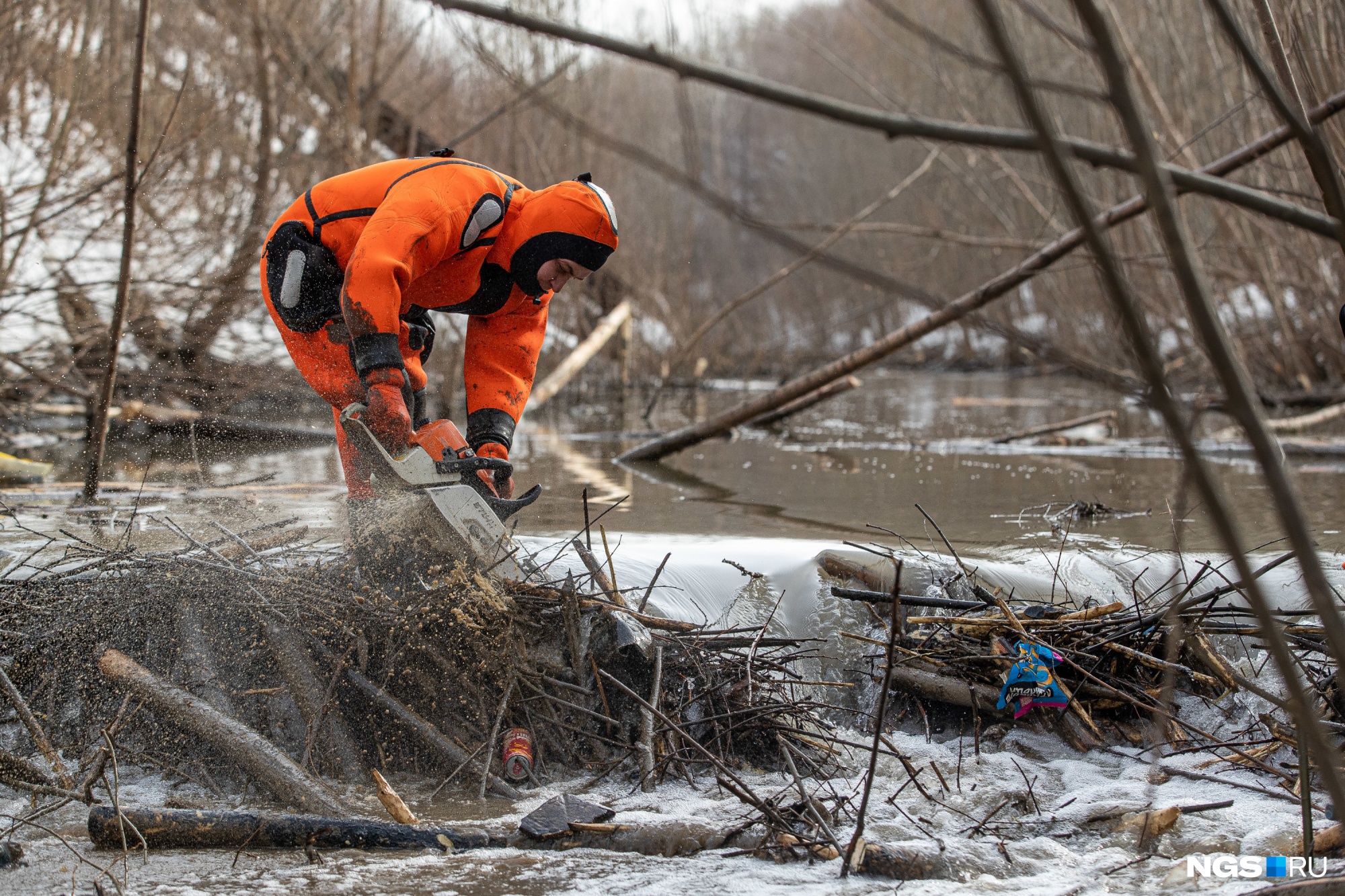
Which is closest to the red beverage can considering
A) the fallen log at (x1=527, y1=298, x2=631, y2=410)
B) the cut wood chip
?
the cut wood chip

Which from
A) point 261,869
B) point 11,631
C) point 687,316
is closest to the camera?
point 261,869

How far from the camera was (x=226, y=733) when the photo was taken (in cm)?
243

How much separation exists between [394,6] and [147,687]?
1029 centimetres

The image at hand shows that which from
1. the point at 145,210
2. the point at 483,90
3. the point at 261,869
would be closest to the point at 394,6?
the point at 483,90

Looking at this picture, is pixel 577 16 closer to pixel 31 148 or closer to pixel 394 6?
pixel 394 6

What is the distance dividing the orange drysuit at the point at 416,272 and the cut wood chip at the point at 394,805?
135cm

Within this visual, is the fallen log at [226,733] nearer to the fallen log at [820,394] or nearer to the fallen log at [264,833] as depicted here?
the fallen log at [264,833]

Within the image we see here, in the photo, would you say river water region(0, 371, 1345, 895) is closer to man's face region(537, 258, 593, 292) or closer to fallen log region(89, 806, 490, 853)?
fallen log region(89, 806, 490, 853)

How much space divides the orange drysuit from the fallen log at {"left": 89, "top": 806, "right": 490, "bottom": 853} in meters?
1.48

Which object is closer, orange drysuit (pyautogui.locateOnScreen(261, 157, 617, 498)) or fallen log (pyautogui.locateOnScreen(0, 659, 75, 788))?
fallen log (pyautogui.locateOnScreen(0, 659, 75, 788))

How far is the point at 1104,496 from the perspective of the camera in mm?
5371

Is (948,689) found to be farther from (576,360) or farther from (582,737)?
(576,360)

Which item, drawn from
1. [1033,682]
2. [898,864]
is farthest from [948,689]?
[898,864]

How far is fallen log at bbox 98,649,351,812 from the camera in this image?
90.7 inches
